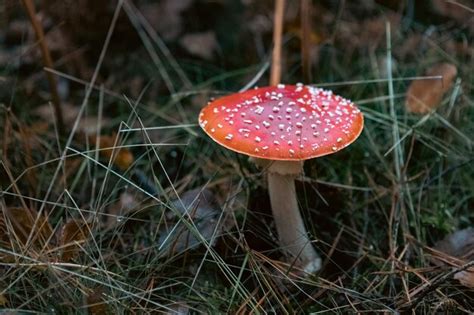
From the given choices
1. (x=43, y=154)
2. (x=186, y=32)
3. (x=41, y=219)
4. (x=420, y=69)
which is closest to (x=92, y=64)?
(x=186, y=32)

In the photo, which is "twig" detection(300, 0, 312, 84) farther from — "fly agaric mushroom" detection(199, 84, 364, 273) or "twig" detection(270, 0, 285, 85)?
"fly agaric mushroom" detection(199, 84, 364, 273)

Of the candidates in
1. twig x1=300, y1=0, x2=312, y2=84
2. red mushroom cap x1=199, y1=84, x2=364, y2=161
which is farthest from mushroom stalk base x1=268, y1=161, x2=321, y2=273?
twig x1=300, y1=0, x2=312, y2=84

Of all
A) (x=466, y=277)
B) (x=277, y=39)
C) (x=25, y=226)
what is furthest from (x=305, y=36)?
(x=25, y=226)

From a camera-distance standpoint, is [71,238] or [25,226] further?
[25,226]

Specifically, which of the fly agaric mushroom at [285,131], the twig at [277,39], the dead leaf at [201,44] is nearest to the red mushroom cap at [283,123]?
the fly agaric mushroom at [285,131]

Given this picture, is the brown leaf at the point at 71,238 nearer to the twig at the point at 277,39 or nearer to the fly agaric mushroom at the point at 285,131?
the fly agaric mushroom at the point at 285,131

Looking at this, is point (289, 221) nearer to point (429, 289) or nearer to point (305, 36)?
point (429, 289)

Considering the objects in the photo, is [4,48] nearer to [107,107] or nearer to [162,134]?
[107,107]
